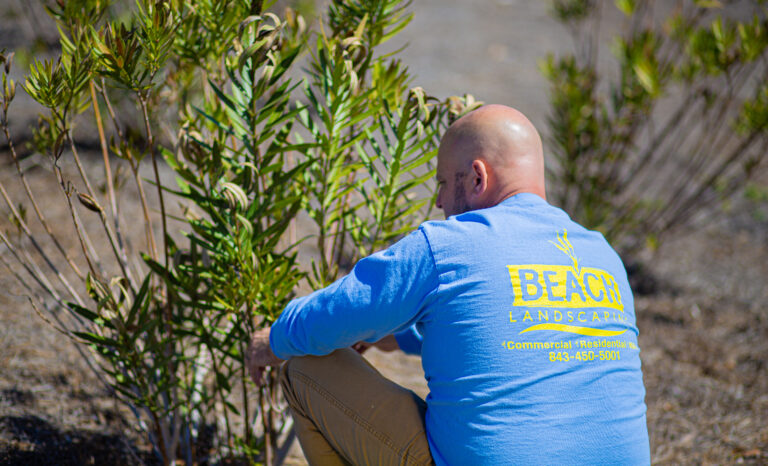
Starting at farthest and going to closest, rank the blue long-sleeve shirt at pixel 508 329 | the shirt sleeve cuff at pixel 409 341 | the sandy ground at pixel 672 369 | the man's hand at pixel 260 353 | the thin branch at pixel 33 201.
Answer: the sandy ground at pixel 672 369 < the shirt sleeve cuff at pixel 409 341 < the man's hand at pixel 260 353 < the thin branch at pixel 33 201 < the blue long-sleeve shirt at pixel 508 329

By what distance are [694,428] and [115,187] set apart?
2.62 metres

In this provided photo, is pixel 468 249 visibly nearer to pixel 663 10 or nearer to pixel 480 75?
pixel 480 75

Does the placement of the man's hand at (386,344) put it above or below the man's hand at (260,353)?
below

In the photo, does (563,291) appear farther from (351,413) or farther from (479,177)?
(351,413)

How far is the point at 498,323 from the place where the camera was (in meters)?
1.38

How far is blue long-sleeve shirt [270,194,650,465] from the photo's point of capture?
1372 mm

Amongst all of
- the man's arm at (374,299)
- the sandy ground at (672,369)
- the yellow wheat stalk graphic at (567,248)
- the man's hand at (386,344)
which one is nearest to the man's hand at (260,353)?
the man's arm at (374,299)

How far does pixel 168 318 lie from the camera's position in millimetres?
1787

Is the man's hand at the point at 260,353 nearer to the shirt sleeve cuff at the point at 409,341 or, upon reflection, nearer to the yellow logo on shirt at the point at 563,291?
the shirt sleeve cuff at the point at 409,341

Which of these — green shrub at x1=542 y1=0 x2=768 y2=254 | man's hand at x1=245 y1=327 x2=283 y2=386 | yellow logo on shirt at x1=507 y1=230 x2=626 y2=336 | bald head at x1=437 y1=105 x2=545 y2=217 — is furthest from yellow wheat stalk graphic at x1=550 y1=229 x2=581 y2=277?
green shrub at x1=542 y1=0 x2=768 y2=254

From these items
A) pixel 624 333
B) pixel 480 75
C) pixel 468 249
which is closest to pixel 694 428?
pixel 624 333

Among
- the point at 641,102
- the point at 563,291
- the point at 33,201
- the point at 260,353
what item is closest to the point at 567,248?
the point at 563,291

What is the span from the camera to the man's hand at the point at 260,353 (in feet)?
5.54

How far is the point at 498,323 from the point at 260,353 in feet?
2.32
